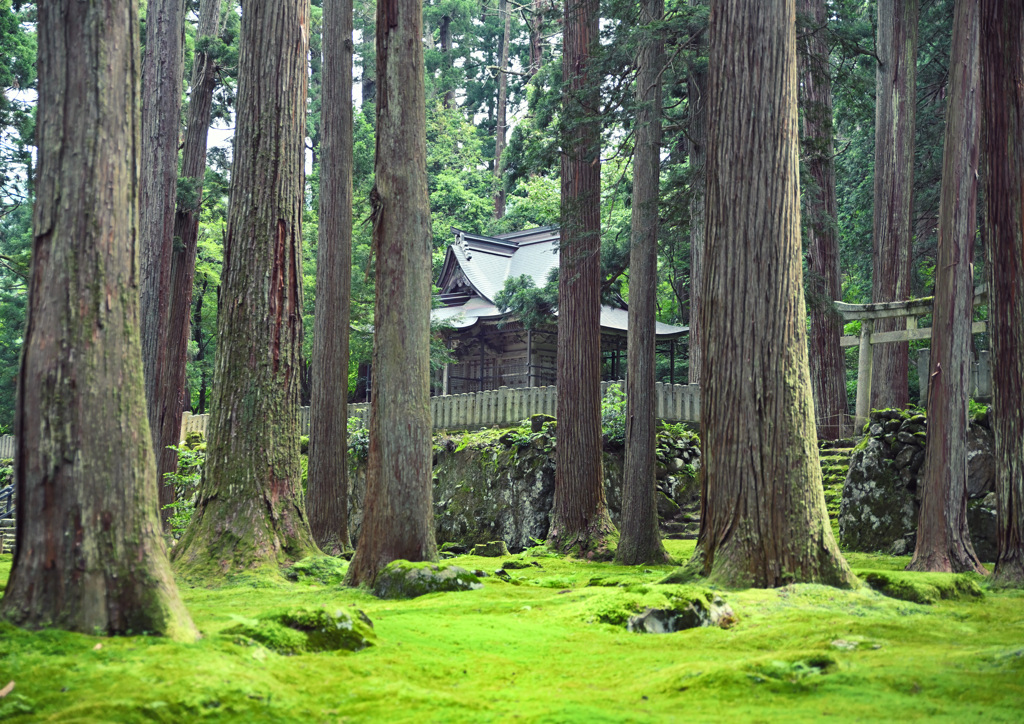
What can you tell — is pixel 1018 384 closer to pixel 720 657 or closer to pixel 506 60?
pixel 720 657

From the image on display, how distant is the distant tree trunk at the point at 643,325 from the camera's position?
34.8ft

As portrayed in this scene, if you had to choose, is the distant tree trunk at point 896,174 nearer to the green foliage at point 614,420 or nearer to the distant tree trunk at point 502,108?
the green foliage at point 614,420

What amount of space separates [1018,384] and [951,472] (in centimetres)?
130

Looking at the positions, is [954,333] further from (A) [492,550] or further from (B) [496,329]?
(B) [496,329]

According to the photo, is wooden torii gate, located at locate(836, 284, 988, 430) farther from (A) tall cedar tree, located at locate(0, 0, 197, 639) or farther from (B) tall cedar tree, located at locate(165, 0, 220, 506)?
(A) tall cedar tree, located at locate(0, 0, 197, 639)

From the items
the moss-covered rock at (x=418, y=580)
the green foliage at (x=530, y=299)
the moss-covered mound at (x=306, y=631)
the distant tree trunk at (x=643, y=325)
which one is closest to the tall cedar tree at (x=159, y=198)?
the distant tree trunk at (x=643, y=325)

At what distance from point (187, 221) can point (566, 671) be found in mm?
13460

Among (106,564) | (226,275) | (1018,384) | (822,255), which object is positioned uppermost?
(822,255)

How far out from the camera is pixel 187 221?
15.4m

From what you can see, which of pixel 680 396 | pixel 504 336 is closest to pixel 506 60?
pixel 504 336

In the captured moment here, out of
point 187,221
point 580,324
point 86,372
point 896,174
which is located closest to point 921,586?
point 86,372

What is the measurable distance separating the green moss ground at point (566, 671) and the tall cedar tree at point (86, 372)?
24 cm

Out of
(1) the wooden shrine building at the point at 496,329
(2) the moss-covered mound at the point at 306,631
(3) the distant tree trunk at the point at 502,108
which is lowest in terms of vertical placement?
(2) the moss-covered mound at the point at 306,631

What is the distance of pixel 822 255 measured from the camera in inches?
622
